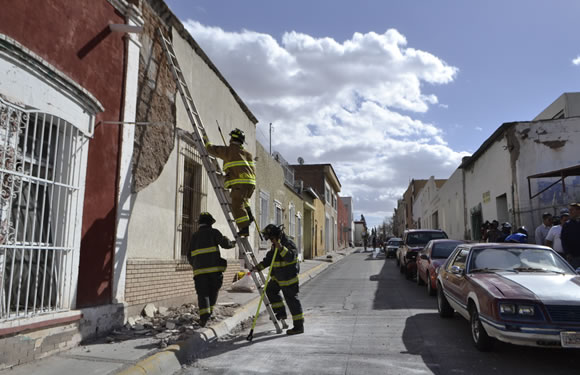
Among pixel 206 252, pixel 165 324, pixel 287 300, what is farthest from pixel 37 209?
pixel 287 300

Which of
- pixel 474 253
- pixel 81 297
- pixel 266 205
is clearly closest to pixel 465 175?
pixel 266 205

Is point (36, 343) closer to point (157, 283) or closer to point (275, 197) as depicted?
point (157, 283)

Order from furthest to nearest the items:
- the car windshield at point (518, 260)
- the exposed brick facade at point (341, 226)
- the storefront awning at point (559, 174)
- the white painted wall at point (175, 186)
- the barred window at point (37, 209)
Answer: the exposed brick facade at point (341, 226)
the storefront awning at point (559, 174)
the white painted wall at point (175, 186)
the car windshield at point (518, 260)
the barred window at point (37, 209)

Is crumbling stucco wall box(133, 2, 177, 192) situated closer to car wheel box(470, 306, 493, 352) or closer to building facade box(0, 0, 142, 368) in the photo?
building facade box(0, 0, 142, 368)

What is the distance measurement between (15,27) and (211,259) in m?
3.80

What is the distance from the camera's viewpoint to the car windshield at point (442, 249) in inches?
438

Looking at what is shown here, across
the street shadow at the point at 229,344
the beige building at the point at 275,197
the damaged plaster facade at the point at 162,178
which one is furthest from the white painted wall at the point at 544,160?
the street shadow at the point at 229,344

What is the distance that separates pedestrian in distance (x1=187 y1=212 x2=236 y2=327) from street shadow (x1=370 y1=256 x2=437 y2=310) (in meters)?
3.86

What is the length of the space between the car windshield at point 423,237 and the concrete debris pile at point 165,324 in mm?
9097

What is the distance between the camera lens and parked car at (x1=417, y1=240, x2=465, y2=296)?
1048cm

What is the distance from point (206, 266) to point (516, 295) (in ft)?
13.6

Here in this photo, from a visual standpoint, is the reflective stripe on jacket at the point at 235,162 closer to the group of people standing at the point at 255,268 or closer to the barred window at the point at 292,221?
the group of people standing at the point at 255,268

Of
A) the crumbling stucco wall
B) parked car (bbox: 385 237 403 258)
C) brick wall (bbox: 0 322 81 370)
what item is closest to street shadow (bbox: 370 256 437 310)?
the crumbling stucco wall

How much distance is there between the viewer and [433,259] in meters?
10.9
